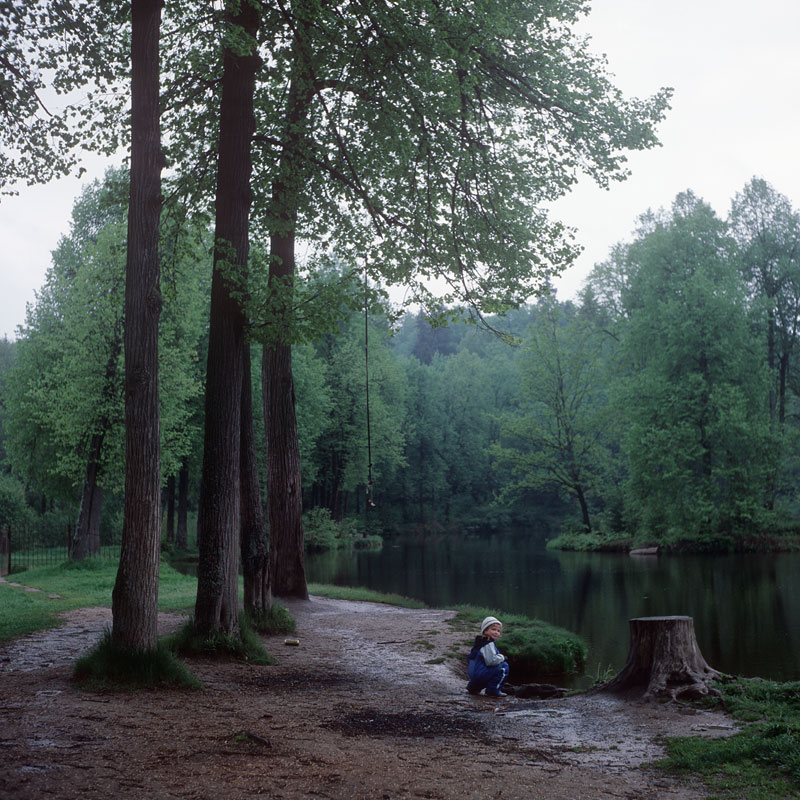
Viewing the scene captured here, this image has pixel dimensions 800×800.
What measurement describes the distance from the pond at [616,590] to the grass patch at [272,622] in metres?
4.57

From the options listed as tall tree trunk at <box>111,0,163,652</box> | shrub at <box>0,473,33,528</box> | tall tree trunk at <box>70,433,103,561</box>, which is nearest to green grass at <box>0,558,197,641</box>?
tall tree trunk at <box>70,433,103,561</box>

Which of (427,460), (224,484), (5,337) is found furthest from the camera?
(5,337)

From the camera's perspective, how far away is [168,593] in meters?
17.8

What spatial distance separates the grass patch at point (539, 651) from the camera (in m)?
12.4

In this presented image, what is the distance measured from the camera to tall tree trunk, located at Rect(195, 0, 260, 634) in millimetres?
9875

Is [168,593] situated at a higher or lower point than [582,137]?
lower

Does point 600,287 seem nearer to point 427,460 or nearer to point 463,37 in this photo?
point 427,460

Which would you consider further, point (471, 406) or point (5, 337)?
point (5, 337)

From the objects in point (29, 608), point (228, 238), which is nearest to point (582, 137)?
point (228, 238)

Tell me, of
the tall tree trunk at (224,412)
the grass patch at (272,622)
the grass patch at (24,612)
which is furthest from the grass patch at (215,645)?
the grass patch at (24,612)

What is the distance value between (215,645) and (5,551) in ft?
73.4

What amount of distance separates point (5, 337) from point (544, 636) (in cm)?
10187

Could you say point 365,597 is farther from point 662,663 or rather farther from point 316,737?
point 316,737

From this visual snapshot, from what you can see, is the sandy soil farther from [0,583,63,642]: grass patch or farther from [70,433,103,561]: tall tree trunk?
[70,433,103,561]: tall tree trunk
